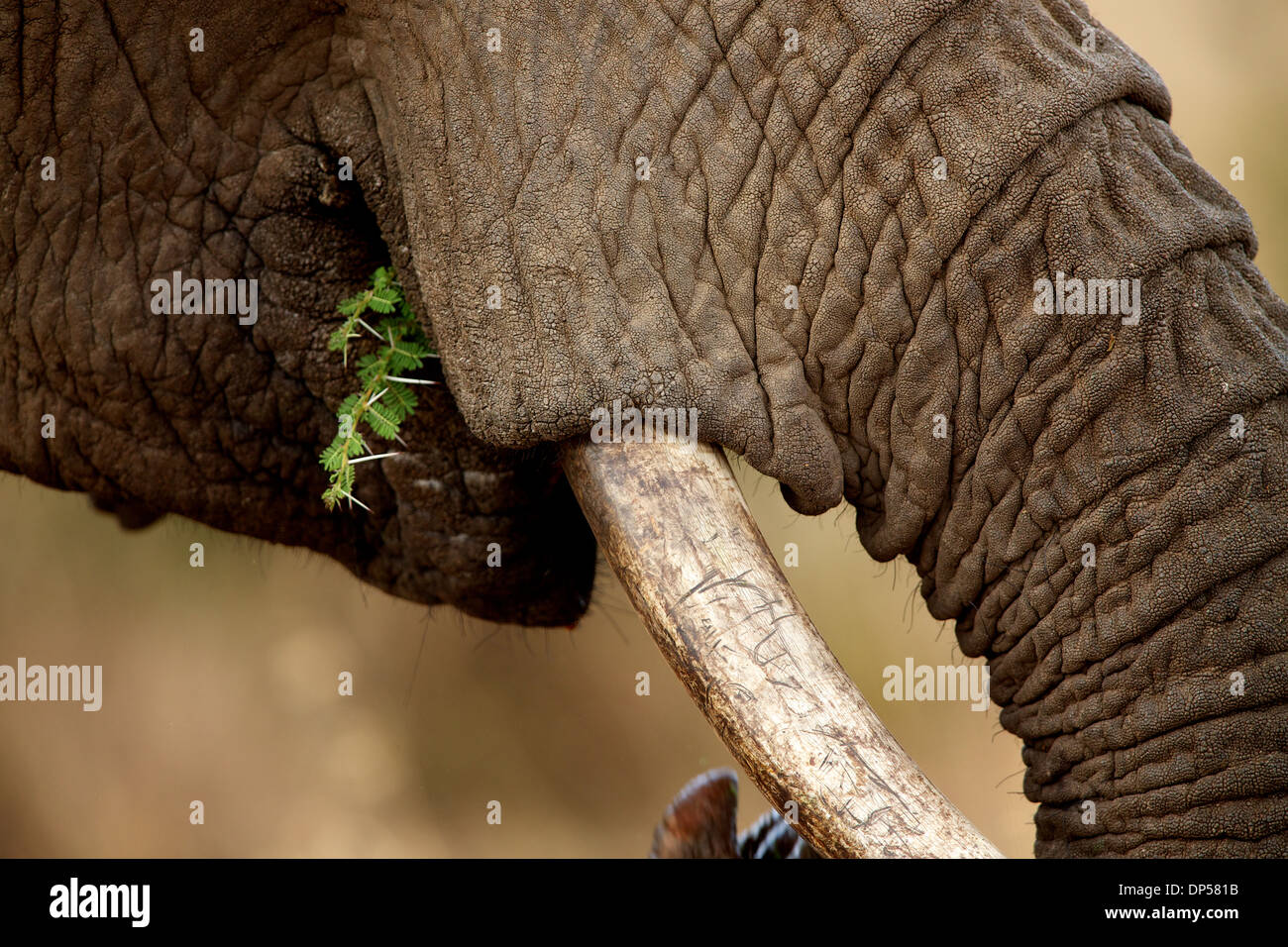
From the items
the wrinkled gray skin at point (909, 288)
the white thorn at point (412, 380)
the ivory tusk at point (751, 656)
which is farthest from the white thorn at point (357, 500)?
the ivory tusk at point (751, 656)

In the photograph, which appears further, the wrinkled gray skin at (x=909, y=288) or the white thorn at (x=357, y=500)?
the white thorn at (x=357, y=500)

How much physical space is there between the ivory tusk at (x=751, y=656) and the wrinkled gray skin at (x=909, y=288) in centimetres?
9

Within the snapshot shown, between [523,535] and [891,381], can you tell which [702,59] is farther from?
[523,535]

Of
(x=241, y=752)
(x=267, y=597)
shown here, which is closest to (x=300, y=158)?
(x=267, y=597)

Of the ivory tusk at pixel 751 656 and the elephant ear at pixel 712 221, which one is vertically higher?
the elephant ear at pixel 712 221

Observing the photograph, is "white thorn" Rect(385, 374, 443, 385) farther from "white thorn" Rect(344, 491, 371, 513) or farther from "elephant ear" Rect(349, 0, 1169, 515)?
"elephant ear" Rect(349, 0, 1169, 515)

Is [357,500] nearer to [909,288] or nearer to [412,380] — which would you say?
[412,380]

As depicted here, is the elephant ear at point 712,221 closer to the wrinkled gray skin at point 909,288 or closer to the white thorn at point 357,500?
the wrinkled gray skin at point 909,288

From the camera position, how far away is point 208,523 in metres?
2.34

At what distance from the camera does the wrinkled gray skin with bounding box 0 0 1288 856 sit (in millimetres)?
1592

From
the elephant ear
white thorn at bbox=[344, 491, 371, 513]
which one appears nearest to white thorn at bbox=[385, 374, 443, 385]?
white thorn at bbox=[344, 491, 371, 513]

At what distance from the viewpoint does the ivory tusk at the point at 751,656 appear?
148 centimetres

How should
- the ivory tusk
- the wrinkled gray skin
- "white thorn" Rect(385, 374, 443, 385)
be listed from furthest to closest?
"white thorn" Rect(385, 374, 443, 385)
the wrinkled gray skin
the ivory tusk

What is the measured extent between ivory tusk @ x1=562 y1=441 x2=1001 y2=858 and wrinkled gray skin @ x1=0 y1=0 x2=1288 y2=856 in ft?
0.31
